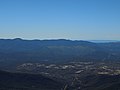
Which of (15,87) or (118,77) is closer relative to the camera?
(15,87)

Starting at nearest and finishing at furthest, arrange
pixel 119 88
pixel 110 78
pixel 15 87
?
pixel 119 88 < pixel 15 87 < pixel 110 78

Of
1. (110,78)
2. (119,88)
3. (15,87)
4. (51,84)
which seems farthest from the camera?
(110,78)

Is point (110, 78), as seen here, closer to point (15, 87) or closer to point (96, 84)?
point (96, 84)

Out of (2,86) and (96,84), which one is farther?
(96,84)

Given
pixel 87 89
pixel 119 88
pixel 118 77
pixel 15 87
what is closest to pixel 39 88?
pixel 15 87

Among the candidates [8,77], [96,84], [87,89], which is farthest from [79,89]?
[8,77]

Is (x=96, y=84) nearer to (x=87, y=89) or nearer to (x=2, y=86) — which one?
(x=87, y=89)
